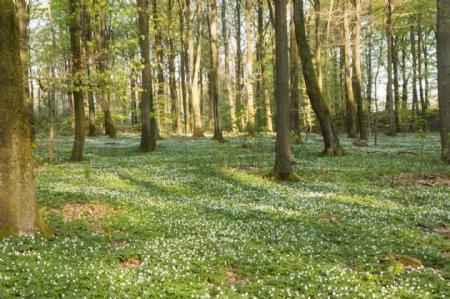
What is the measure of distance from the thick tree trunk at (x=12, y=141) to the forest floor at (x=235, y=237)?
22.1 inches

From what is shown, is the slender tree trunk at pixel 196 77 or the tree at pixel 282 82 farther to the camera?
the slender tree trunk at pixel 196 77

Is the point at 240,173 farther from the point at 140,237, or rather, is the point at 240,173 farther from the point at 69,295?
the point at 69,295

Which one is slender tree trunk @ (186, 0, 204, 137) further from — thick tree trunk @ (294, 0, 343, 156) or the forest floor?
the forest floor

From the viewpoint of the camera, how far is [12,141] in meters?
7.70

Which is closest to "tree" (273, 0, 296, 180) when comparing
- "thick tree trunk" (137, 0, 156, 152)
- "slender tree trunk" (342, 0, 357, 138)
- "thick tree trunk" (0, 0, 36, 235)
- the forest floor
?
the forest floor

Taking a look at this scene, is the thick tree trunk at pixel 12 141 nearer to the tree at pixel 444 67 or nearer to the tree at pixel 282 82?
the tree at pixel 282 82

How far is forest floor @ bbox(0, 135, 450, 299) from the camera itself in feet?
20.4

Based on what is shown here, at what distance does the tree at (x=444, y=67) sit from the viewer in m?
18.8

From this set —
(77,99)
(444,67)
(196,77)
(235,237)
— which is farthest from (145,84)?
(235,237)

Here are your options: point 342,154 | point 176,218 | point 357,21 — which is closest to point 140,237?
point 176,218

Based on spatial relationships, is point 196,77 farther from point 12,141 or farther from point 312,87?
point 12,141

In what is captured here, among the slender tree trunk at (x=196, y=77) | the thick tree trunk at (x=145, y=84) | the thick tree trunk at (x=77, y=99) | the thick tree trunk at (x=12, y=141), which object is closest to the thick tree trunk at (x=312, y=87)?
the thick tree trunk at (x=145, y=84)

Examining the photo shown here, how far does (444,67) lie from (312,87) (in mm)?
7105

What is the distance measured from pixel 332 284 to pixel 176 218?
18.4 ft
